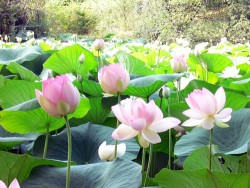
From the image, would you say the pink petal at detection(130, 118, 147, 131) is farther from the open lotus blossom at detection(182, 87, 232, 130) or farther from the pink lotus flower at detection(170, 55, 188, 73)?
the pink lotus flower at detection(170, 55, 188, 73)

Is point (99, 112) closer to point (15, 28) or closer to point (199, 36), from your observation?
point (199, 36)

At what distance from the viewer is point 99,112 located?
0.84m

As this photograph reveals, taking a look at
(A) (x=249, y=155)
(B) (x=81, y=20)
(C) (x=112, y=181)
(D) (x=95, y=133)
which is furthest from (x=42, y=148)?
(B) (x=81, y=20)

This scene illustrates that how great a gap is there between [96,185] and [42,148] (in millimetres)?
197

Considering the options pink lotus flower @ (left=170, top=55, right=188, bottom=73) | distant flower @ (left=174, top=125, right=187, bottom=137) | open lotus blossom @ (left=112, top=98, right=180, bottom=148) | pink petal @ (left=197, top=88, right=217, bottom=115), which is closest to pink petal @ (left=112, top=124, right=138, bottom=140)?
open lotus blossom @ (left=112, top=98, right=180, bottom=148)

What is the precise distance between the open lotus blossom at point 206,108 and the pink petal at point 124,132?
0.26 ft

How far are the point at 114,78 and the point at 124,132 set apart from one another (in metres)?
0.14

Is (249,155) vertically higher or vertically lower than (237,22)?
higher

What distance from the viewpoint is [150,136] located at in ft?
1.59

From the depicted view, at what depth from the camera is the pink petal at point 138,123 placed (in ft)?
1.55

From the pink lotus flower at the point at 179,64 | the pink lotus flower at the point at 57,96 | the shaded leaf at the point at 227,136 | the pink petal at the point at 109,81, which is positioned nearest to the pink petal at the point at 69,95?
the pink lotus flower at the point at 57,96

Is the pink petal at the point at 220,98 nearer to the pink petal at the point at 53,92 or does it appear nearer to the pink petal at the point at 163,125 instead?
the pink petal at the point at 163,125

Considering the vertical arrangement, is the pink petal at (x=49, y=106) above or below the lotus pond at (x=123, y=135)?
above


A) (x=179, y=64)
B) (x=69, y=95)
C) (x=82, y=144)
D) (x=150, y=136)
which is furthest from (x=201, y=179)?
(x=179, y=64)
